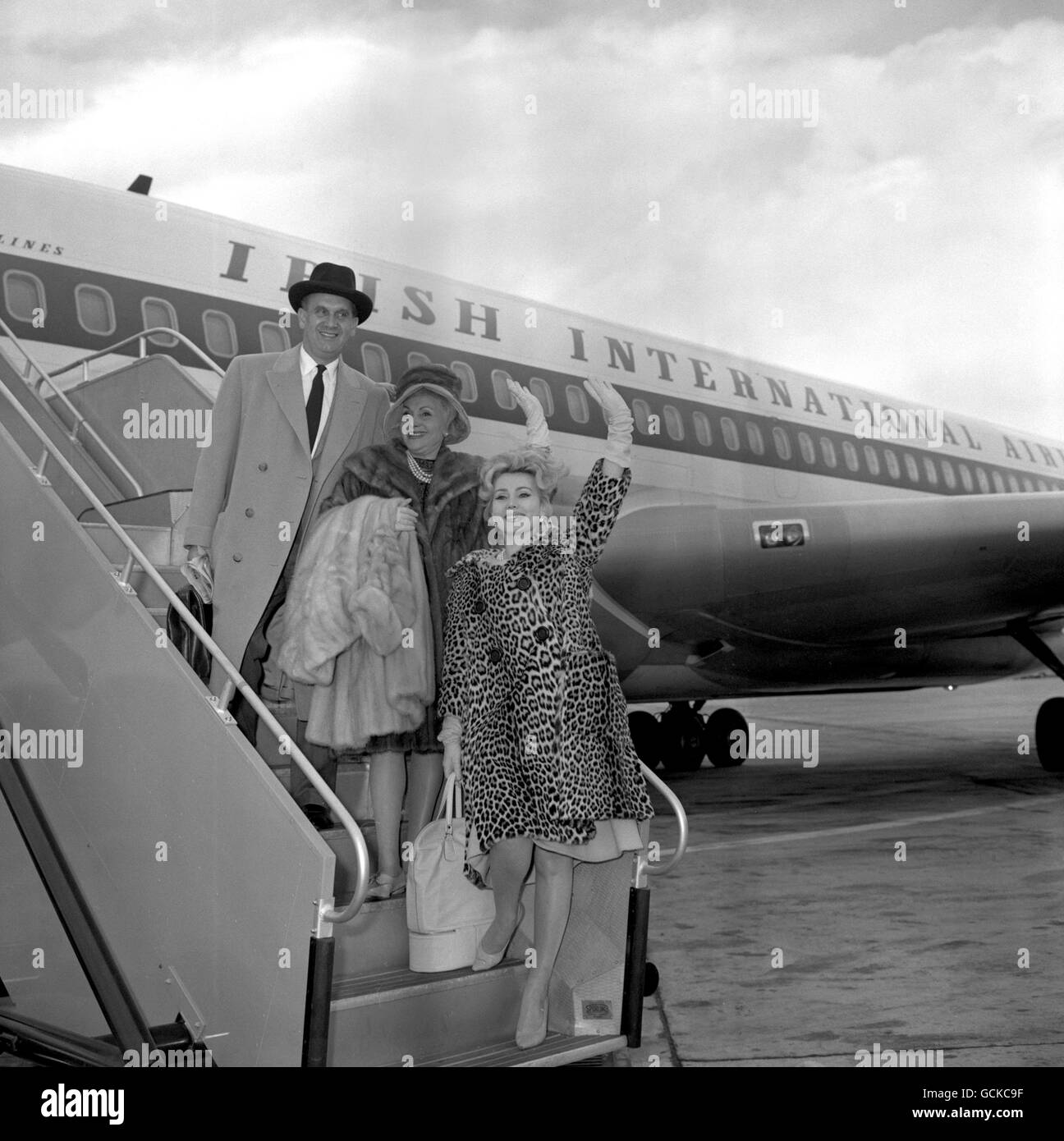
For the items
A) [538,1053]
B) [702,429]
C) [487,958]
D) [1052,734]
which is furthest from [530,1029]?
[1052,734]

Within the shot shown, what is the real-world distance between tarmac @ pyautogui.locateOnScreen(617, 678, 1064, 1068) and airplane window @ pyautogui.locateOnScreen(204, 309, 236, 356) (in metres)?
3.70

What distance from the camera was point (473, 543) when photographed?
3402 mm

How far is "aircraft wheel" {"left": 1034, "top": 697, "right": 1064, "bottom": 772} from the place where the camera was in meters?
10.5

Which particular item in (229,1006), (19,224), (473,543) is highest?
(19,224)

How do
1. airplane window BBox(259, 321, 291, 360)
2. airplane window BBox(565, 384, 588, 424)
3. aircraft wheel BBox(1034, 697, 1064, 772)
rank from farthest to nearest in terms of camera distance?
aircraft wheel BBox(1034, 697, 1064, 772), airplane window BBox(565, 384, 588, 424), airplane window BBox(259, 321, 291, 360)

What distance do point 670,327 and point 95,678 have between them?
7.46 m

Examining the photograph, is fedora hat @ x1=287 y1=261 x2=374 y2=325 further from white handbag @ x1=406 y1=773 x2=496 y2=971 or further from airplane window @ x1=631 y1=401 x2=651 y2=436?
airplane window @ x1=631 y1=401 x2=651 y2=436

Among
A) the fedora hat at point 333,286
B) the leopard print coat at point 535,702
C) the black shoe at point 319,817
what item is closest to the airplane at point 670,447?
the fedora hat at point 333,286

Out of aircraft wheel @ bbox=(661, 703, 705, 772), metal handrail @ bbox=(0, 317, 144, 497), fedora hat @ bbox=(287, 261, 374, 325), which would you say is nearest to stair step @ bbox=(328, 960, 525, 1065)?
fedora hat @ bbox=(287, 261, 374, 325)

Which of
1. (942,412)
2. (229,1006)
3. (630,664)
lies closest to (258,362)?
(229,1006)

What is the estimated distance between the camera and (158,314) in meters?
7.00

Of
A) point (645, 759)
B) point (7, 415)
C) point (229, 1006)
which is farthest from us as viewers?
point (645, 759)

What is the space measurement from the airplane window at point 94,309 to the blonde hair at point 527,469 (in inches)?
166
